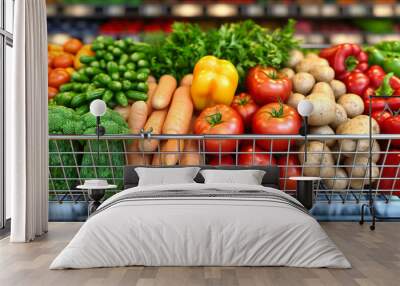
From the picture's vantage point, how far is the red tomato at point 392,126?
5.29m

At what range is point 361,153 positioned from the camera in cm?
519

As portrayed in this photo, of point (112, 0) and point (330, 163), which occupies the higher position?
point (112, 0)

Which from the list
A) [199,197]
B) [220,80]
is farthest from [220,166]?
[199,197]

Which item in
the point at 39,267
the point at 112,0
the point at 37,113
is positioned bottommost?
the point at 39,267

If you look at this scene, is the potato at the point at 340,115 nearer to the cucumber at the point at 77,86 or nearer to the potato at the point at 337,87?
the potato at the point at 337,87

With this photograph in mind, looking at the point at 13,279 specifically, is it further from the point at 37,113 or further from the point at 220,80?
the point at 220,80

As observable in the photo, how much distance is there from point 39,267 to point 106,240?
1.44 feet

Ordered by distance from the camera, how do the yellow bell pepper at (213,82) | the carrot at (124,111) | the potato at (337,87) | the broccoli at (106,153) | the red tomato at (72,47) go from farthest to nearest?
the red tomato at (72,47)
the potato at (337,87)
the carrot at (124,111)
the yellow bell pepper at (213,82)
the broccoli at (106,153)

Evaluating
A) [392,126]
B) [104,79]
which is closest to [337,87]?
[392,126]

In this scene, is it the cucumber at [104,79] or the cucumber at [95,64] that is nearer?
the cucumber at [104,79]

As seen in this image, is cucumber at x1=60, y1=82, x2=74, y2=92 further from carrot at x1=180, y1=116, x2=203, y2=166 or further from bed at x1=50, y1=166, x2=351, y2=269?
bed at x1=50, y1=166, x2=351, y2=269

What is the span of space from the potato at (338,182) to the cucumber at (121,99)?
184 centimetres

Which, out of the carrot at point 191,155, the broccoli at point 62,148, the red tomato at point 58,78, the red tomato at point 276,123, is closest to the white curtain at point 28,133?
the broccoli at point 62,148

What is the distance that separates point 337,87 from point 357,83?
196 mm
